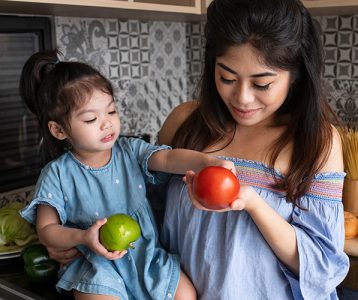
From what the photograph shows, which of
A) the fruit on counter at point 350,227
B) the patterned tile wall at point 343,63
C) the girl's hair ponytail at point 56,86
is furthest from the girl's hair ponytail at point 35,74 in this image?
the patterned tile wall at point 343,63

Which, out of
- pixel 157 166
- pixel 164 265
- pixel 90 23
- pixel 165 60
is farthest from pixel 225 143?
pixel 165 60

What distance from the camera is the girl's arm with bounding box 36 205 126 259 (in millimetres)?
961

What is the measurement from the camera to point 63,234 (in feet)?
3.34

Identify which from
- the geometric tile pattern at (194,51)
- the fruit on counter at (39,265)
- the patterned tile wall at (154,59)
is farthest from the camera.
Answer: the geometric tile pattern at (194,51)

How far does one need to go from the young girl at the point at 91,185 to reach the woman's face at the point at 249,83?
0.14 metres

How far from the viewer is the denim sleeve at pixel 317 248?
1.01 m

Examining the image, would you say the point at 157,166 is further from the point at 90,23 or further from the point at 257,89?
the point at 90,23

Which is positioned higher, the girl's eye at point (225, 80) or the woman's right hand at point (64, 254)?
the girl's eye at point (225, 80)

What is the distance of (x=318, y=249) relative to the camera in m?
1.02

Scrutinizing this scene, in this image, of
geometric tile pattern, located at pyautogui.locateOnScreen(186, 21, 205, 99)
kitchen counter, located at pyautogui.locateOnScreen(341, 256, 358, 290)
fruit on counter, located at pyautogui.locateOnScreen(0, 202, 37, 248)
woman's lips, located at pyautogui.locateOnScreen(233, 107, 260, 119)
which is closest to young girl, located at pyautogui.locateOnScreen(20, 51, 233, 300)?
woman's lips, located at pyautogui.locateOnScreen(233, 107, 260, 119)

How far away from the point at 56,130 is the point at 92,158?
0.10m

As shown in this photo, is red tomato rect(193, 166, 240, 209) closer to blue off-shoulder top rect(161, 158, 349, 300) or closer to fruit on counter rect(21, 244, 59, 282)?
blue off-shoulder top rect(161, 158, 349, 300)

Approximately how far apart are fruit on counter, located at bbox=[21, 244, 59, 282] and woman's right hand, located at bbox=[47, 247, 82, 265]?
0.36ft

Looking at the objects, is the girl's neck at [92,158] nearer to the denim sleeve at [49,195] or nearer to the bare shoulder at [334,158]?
the denim sleeve at [49,195]
